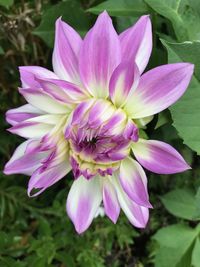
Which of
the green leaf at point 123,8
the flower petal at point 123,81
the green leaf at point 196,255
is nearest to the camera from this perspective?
the flower petal at point 123,81

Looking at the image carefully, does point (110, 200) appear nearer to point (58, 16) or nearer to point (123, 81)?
point (123, 81)

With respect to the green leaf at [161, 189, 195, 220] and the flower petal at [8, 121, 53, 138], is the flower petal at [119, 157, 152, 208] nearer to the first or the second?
the flower petal at [8, 121, 53, 138]

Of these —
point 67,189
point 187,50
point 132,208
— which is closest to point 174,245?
point 67,189

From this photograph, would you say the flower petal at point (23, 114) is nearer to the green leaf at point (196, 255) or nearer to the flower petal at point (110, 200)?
the flower petal at point (110, 200)

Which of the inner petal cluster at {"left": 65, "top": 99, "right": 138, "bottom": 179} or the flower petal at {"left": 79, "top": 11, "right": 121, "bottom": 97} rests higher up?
the flower petal at {"left": 79, "top": 11, "right": 121, "bottom": 97}

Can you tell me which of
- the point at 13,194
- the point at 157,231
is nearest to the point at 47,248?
the point at 13,194

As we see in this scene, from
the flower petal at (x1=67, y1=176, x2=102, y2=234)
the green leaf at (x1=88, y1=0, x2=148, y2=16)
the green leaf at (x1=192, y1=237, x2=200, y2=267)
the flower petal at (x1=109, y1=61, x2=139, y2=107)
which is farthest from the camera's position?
the green leaf at (x1=192, y1=237, x2=200, y2=267)

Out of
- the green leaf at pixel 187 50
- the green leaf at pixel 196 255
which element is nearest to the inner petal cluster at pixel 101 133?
the green leaf at pixel 187 50

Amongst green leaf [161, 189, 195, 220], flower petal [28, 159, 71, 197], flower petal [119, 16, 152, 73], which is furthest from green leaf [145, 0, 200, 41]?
green leaf [161, 189, 195, 220]
